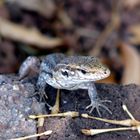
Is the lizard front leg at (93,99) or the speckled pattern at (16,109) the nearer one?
the speckled pattern at (16,109)

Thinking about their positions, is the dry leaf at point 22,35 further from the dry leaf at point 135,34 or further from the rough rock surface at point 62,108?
the rough rock surface at point 62,108

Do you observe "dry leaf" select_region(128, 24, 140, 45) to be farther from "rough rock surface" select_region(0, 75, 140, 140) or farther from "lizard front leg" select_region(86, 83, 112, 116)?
"lizard front leg" select_region(86, 83, 112, 116)

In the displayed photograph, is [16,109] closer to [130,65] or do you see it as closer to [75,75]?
[75,75]

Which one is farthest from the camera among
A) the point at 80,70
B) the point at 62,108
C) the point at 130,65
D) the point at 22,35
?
the point at 22,35

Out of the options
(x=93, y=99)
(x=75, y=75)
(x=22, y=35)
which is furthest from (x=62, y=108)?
(x=22, y=35)

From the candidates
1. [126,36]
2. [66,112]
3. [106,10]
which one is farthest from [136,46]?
[66,112]

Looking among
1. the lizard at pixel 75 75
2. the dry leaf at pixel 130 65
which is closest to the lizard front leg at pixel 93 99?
the lizard at pixel 75 75
